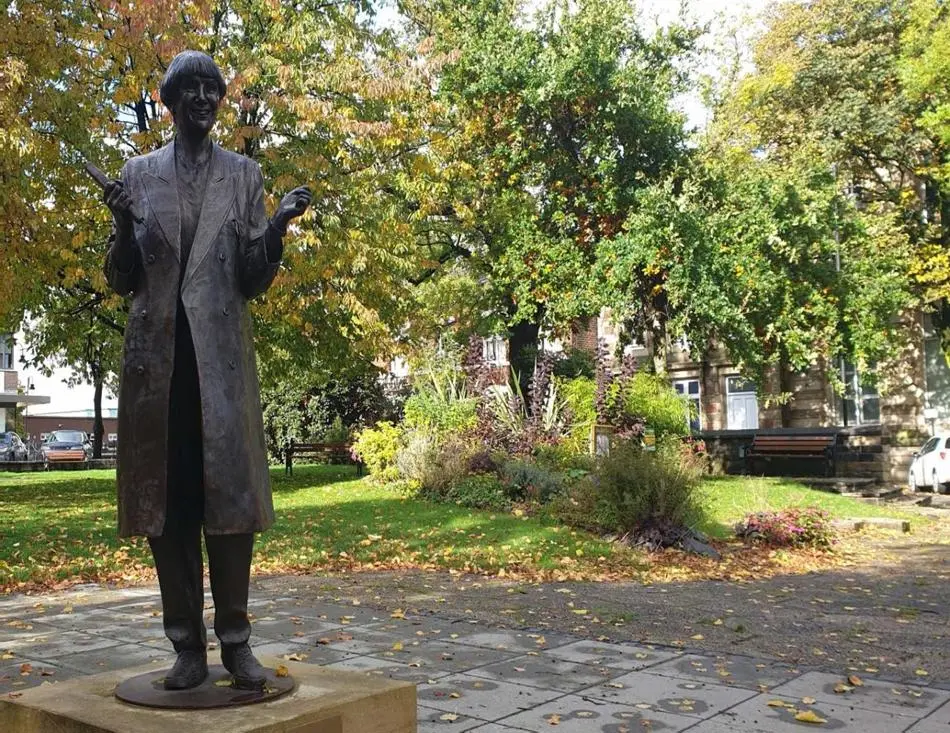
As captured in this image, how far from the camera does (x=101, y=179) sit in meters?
3.75

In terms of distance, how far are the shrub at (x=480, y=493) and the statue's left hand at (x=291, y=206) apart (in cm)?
1197

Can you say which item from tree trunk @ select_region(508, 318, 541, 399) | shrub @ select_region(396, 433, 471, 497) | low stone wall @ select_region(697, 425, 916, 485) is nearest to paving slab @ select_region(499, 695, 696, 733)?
shrub @ select_region(396, 433, 471, 497)

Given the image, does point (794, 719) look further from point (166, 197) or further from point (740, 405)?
point (740, 405)

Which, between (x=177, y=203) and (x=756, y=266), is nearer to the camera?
(x=177, y=203)

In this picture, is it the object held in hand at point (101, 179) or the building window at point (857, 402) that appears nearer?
the object held in hand at point (101, 179)

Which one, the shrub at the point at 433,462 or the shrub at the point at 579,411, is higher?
the shrub at the point at 579,411

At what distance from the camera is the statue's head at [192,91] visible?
3.89m

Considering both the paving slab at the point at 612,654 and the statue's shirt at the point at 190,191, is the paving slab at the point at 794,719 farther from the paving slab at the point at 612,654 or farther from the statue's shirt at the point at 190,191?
the statue's shirt at the point at 190,191

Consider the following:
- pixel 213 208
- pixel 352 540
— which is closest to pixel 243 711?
pixel 213 208

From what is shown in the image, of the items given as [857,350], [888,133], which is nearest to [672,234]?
[857,350]

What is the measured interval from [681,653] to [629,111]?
1711 cm

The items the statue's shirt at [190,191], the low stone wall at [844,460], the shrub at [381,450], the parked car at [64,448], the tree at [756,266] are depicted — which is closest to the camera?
the statue's shirt at [190,191]

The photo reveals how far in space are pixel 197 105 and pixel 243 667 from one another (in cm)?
227

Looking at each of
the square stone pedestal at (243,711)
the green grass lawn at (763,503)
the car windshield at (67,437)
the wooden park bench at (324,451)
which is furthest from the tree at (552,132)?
the car windshield at (67,437)
